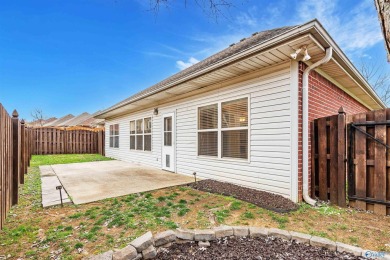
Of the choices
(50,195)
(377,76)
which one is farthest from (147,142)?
(377,76)

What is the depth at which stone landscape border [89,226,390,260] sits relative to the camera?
6.47 ft

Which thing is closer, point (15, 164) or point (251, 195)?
point (15, 164)

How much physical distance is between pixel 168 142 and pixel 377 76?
61.6 ft

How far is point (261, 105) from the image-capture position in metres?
4.47

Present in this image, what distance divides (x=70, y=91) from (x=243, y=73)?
31.9 metres

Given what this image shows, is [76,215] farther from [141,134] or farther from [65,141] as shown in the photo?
[65,141]

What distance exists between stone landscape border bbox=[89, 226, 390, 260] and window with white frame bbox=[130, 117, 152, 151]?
6.66 meters

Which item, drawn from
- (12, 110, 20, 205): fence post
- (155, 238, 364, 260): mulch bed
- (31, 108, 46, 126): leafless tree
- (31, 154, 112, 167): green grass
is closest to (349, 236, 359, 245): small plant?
(155, 238, 364, 260): mulch bed

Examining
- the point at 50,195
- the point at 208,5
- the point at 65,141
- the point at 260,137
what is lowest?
the point at 50,195

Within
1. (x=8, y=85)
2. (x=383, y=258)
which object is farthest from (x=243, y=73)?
(x=8, y=85)

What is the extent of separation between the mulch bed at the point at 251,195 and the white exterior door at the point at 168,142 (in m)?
2.29

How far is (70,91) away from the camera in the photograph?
1177 inches

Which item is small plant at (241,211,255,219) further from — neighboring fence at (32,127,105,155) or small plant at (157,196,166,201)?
neighboring fence at (32,127,105,155)

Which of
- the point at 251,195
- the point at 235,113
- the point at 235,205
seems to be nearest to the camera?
the point at 235,205
